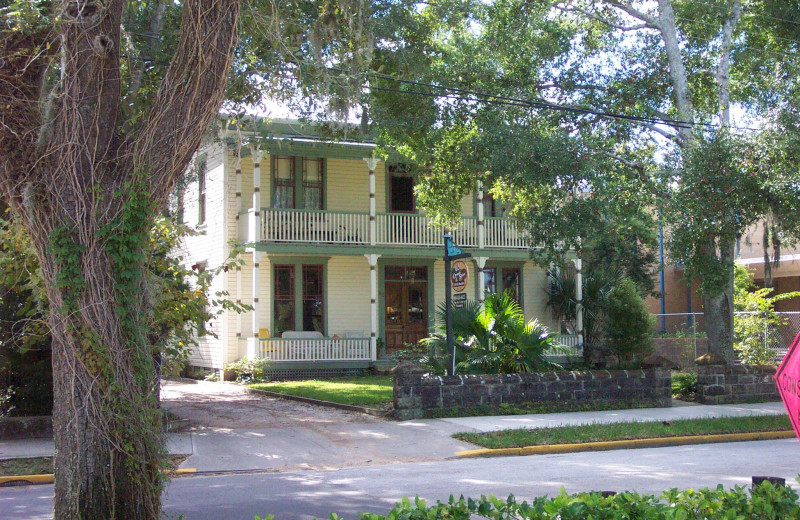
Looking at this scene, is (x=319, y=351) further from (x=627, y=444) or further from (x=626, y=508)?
(x=626, y=508)

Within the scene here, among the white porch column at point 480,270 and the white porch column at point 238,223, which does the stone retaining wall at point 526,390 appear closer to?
the white porch column at point 480,270

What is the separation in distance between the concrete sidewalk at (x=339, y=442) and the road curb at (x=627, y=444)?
418 millimetres

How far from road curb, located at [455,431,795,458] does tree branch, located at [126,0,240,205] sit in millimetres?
7369

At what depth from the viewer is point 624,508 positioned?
4152mm

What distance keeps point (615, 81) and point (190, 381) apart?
1500 centimetres

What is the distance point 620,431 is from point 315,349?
12.0 meters

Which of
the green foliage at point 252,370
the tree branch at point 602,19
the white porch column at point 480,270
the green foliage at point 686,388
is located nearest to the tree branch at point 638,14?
the tree branch at point 602,19

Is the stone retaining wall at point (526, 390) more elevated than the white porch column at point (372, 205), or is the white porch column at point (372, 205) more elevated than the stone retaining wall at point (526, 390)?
the white porch column at point (372, 205)

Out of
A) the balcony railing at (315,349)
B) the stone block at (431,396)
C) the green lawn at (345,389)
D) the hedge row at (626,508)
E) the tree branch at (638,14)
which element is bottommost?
the green lawn at (345,389)

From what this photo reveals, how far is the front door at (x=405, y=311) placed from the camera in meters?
25.4

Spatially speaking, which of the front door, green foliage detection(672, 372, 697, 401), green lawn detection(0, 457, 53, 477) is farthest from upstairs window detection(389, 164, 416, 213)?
green lawn detection(0, 457, 53, 477)

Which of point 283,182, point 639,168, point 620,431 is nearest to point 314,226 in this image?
point 283,182

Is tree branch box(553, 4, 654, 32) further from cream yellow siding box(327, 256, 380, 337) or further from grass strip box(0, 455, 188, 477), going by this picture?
grass strip box(0, 455, 188, 477)

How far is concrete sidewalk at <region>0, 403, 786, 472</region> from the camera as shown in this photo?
11.1 m
